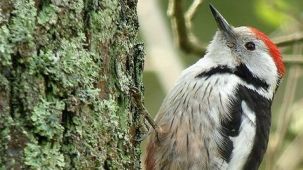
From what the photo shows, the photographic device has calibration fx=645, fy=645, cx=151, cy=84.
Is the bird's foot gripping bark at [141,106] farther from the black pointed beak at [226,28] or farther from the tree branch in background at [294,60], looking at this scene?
the tree branch in background at [294,60]

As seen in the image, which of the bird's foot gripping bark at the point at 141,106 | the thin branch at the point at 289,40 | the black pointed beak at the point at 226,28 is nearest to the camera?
the bird's foot gripping bark at the point at 141,106

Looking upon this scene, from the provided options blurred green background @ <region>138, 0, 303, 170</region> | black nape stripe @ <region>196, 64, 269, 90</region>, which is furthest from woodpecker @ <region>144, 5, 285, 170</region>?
blurred green background @ <region>138, 0, 303, 170</region>

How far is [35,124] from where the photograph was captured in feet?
6.60

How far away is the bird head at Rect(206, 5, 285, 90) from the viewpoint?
12.4ft

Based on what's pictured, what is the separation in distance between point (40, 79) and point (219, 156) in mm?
1439

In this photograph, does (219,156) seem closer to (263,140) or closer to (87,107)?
(263,140)

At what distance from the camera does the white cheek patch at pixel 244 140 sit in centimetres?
331

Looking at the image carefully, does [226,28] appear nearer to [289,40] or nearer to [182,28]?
[182,28]

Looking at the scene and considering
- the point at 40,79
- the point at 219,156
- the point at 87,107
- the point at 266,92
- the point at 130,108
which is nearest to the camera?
the point at 40,79

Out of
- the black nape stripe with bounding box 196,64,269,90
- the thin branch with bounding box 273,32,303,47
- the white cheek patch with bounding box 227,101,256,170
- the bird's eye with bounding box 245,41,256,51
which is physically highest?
the thin branch with bounding box 273,32,303,47

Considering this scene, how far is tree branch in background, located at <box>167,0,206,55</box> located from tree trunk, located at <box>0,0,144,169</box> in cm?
131

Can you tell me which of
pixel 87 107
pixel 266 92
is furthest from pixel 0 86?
pixel 266 92

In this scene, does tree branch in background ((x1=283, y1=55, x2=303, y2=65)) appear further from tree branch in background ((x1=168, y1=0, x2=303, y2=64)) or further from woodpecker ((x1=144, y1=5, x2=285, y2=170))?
woodpecker ((x1=144, y1=5, x2=285, y2=170))

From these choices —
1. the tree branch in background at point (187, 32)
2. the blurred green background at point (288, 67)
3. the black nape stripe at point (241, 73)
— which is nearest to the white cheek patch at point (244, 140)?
the black nape stripe at point (241, 73)
